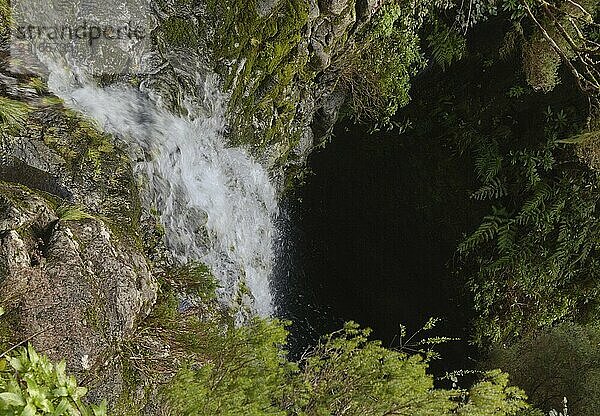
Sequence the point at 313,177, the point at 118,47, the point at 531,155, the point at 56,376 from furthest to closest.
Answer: the point at 313,177 < the point at 531,155 < the point at 118,47 < the point at 56,376

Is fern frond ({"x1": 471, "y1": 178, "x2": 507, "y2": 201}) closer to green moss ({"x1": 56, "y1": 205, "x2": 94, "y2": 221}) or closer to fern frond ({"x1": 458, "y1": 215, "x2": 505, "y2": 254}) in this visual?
fern frond ({"x1": 458, "y1": 215, "x2": 505, "y2": 254})

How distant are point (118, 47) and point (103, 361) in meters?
1.57

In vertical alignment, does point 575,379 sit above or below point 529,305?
below

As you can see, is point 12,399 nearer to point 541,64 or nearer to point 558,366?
point 541,64

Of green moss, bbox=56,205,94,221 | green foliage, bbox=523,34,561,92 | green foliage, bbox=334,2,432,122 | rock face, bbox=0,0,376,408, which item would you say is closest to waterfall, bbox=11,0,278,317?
rock face, bbox=0,0,376,408

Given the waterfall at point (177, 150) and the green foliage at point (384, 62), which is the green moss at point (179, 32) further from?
the green foliage at point (384, 62)

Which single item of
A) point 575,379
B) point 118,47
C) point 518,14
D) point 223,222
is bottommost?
point 575,379

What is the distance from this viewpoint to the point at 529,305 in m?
4.67

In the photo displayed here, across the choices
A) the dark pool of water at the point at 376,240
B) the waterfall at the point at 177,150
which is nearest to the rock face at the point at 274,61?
the waterfall at the point at 177,150

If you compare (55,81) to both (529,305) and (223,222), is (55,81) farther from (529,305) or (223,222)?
(529,305)

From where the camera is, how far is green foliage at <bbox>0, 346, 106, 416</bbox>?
51.3 inches

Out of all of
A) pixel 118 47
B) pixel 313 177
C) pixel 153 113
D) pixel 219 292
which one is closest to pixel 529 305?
pixel 313 177

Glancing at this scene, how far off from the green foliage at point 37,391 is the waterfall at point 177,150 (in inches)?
62.1

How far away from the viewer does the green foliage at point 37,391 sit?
1.30m
